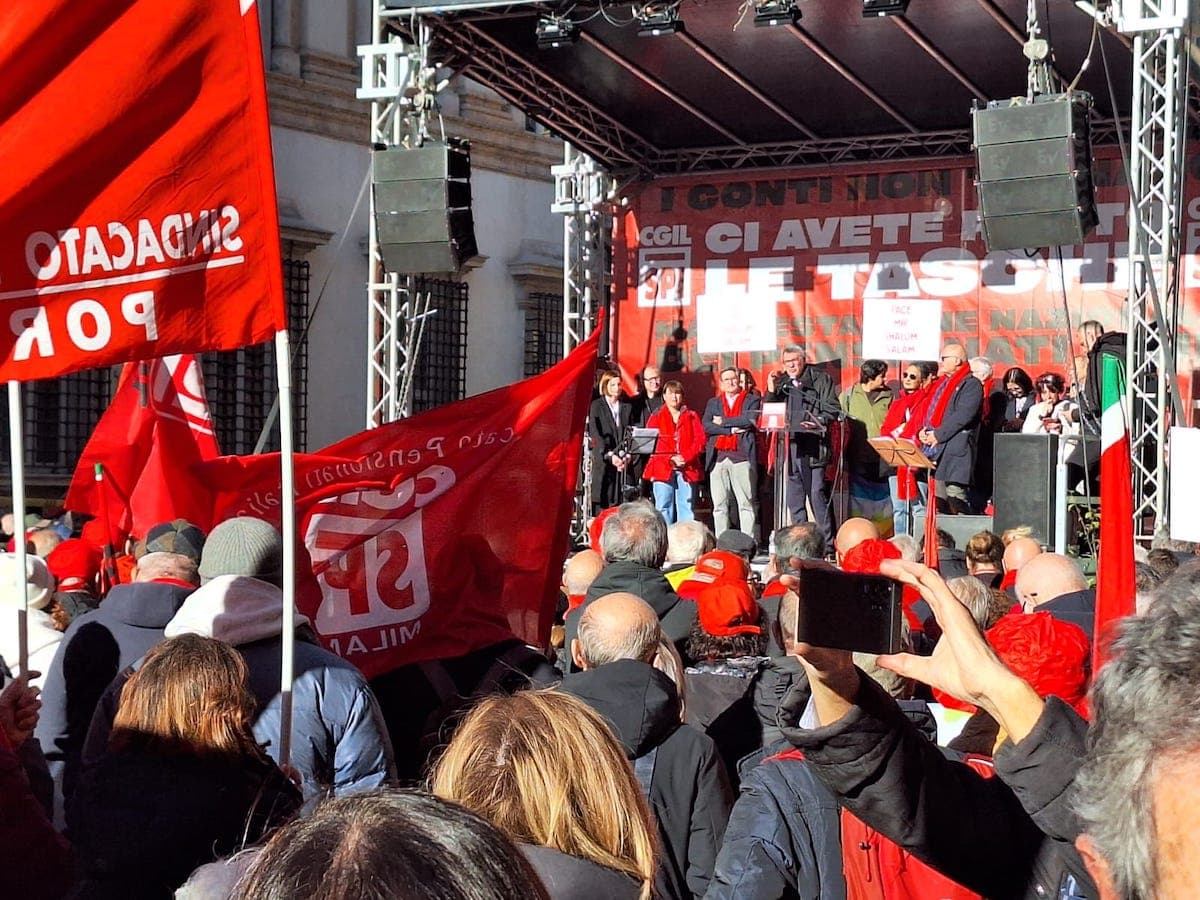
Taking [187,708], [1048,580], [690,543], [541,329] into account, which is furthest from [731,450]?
[187,708]

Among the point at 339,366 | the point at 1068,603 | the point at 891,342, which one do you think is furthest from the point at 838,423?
the point at 1068,603

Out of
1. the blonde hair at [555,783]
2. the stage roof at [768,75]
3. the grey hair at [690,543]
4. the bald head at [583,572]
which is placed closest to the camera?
the blonde hair at [555,783]

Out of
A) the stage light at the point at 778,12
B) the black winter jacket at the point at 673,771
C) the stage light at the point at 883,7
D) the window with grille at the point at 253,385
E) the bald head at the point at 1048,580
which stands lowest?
the black winter jacket at the point at 673,771

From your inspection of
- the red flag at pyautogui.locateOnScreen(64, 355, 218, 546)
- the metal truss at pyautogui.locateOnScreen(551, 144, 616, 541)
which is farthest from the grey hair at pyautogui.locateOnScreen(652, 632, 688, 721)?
the metal truss at pyautogui.locateOnScreen(551, 144, 616, 541)

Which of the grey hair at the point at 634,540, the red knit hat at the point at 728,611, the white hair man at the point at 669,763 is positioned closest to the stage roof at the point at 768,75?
the grey hair at the point at 634,540

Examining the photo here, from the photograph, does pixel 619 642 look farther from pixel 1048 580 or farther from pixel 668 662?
pixel 1048 580

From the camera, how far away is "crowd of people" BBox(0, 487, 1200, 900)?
1263 millimetres

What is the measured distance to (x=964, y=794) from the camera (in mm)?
2285

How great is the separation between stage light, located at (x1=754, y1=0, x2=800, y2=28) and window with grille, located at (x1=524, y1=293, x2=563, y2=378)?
11758 millimetres

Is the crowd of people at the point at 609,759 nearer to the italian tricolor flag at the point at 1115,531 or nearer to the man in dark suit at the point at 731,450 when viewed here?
the italian tricolor flag at the point at 1115,531

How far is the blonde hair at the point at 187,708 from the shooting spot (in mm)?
2889

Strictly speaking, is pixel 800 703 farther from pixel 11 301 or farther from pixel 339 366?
pixel 339 366

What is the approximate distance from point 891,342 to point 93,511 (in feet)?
31.2

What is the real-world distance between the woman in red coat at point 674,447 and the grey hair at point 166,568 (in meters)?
10.5
